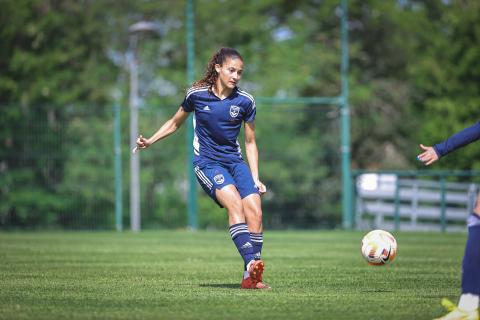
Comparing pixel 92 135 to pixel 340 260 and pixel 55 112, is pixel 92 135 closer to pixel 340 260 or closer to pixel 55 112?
pixel 55 112

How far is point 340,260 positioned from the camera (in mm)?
14023

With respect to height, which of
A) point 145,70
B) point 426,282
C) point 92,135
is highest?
point 145,70

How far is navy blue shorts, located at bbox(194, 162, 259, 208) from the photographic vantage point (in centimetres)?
934

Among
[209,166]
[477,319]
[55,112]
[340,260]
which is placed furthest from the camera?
[55,112]

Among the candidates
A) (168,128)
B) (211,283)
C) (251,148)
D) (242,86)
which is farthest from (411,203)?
(168,128)

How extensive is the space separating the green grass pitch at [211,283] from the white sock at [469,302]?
0.50 meters

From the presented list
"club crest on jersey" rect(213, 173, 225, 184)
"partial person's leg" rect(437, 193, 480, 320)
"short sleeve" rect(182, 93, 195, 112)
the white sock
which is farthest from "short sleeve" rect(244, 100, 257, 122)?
the white sock

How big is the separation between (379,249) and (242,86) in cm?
2872

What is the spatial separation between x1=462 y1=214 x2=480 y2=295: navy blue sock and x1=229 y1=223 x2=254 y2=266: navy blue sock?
280 centimetres

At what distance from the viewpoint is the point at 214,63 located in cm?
956

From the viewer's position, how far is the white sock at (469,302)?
256 inches

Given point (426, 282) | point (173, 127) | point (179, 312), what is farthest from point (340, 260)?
point (179, 312)

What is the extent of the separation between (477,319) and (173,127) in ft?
14.2

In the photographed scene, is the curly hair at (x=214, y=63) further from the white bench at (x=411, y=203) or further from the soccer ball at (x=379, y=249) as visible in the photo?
the white bench at (x=411, y=203)
